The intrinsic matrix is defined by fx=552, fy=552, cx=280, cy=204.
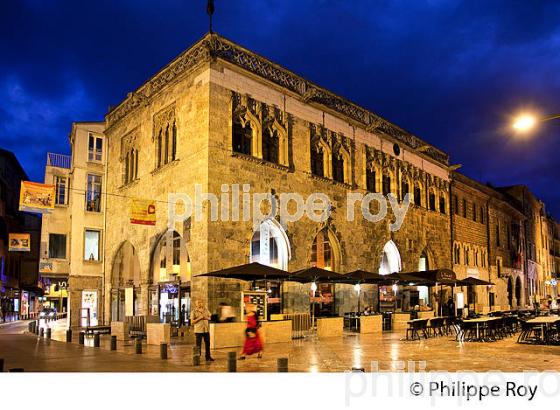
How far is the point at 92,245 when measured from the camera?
27.2 m

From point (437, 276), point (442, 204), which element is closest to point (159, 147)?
point (437, 276)

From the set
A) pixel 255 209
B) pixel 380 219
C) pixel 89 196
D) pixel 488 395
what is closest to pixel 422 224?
pixel 380 219

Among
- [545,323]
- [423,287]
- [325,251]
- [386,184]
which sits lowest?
[545,323]

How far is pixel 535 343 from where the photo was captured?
1698cm

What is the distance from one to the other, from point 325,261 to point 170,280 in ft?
23.8

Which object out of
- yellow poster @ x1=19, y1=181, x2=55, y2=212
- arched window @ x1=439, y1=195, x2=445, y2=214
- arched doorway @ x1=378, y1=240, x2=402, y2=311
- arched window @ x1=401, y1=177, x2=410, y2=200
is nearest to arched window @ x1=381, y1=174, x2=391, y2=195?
arched window @ x1=401, y1=177, x2=410, y2=200

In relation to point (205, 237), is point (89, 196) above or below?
above

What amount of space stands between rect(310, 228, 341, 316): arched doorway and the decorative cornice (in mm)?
6041

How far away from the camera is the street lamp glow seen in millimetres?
9781

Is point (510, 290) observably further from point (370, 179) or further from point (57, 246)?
point (57, 246)

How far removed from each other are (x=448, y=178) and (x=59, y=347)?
85.1 feet

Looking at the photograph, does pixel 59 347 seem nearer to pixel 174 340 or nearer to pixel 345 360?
pixel 174 340

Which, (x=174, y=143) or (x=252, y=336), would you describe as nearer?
(x=252, y=336)

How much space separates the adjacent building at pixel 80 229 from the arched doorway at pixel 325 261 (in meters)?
10.5
